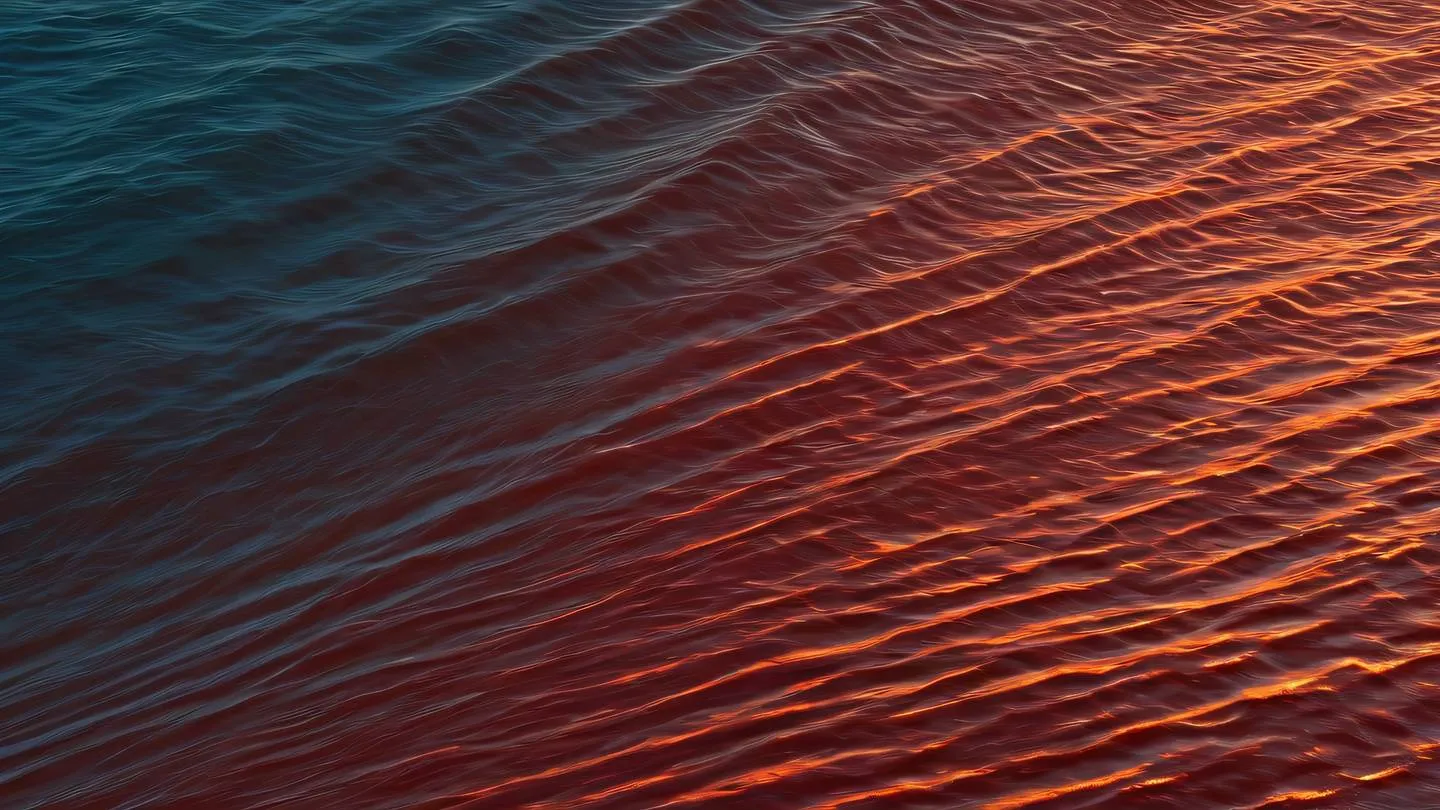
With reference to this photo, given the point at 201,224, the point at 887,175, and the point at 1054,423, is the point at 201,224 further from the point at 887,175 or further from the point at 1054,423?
the point at 1054,423

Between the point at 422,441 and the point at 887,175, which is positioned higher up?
the point at 887,175

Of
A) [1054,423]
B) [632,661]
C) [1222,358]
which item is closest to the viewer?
[632,661]

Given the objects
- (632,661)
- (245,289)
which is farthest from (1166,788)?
(245,289)

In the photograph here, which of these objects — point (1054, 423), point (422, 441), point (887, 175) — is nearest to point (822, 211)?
point (887, 175)

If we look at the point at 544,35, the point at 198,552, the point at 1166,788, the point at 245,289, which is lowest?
the point at 1166,788

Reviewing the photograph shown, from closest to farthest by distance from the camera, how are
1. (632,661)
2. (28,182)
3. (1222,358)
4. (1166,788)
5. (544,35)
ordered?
(1166,788) → (632,661) → (1222,358) → (28,182) → (544,35)

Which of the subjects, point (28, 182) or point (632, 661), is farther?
point (28, 182)

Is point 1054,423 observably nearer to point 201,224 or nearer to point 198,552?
point 198,552
